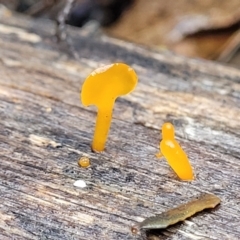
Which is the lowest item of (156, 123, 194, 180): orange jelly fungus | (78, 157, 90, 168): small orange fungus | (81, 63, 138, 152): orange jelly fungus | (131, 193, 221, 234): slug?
(131, 193, 221, 234): slug

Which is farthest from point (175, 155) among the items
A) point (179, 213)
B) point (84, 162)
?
point (84, 162)

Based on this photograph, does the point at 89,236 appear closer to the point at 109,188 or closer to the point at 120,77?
the point at 109,188

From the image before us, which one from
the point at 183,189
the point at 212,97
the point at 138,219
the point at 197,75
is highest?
the point at 197,75

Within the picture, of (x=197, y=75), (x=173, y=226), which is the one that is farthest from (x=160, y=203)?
(x=197, y=75)

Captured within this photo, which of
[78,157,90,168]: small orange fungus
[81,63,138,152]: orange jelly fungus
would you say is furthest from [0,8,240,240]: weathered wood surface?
[81,63,138,152]: orange jelly fungus

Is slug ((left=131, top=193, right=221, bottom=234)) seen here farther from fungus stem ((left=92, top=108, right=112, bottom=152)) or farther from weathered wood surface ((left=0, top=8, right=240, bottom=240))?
fungus stem ((left=92, top=108, right=112, bottom=152))

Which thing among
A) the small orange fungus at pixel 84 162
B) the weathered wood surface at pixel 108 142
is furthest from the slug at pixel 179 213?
the small orange fungus at pixel 84 162

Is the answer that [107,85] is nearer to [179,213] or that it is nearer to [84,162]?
[84,162]
